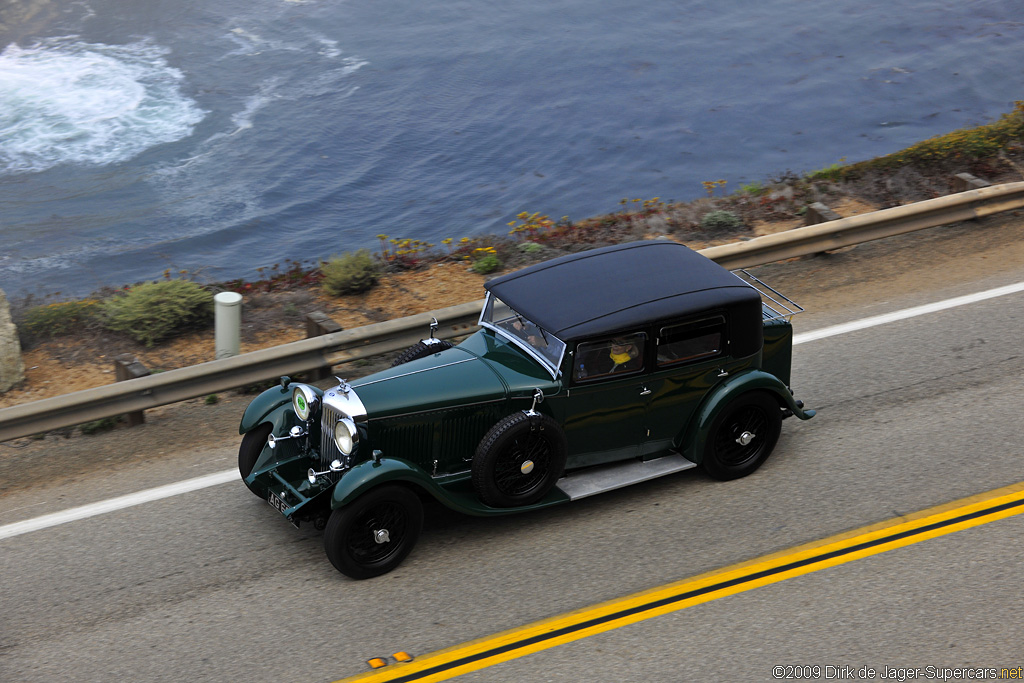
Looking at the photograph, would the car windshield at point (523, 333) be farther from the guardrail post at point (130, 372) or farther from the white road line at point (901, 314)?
the white road line at point (901, 314)

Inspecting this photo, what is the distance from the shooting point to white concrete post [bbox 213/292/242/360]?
8844mm

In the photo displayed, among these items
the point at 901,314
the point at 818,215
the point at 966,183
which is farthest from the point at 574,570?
the point at 966,183

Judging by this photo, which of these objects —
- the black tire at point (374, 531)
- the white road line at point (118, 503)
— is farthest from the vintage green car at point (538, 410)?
the white road line at point (118, 503)

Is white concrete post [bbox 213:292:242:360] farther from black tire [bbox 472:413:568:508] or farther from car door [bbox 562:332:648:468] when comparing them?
car door [bbox 562:332:648:468]

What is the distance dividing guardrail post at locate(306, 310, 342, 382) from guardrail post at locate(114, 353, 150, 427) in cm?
147

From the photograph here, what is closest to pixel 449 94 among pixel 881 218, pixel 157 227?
pixel 157 227

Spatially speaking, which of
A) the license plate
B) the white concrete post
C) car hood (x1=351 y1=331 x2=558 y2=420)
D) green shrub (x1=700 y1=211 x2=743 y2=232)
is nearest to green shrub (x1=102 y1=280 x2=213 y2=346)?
the white concrete post

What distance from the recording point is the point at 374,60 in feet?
110

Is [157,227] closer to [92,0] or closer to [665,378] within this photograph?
[665,378]

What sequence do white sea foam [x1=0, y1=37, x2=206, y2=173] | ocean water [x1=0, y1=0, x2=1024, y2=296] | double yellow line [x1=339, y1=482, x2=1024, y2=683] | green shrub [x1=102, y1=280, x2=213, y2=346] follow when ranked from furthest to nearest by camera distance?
white sea foam [x1=0, y1=37, x2=206, y2=173] < ocean water [x1=0, y1=0, x2=1024, y2=296] < green shrub [x1=102, y1=280, x2=213, y2=346] < double yellow line [x1=339, y1=482, x2=1024, y2=683]

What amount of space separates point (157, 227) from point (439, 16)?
18538mm

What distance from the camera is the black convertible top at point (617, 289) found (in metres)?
6.75

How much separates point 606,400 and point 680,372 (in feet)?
2.00

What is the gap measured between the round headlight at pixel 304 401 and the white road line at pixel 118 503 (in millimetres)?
1105
